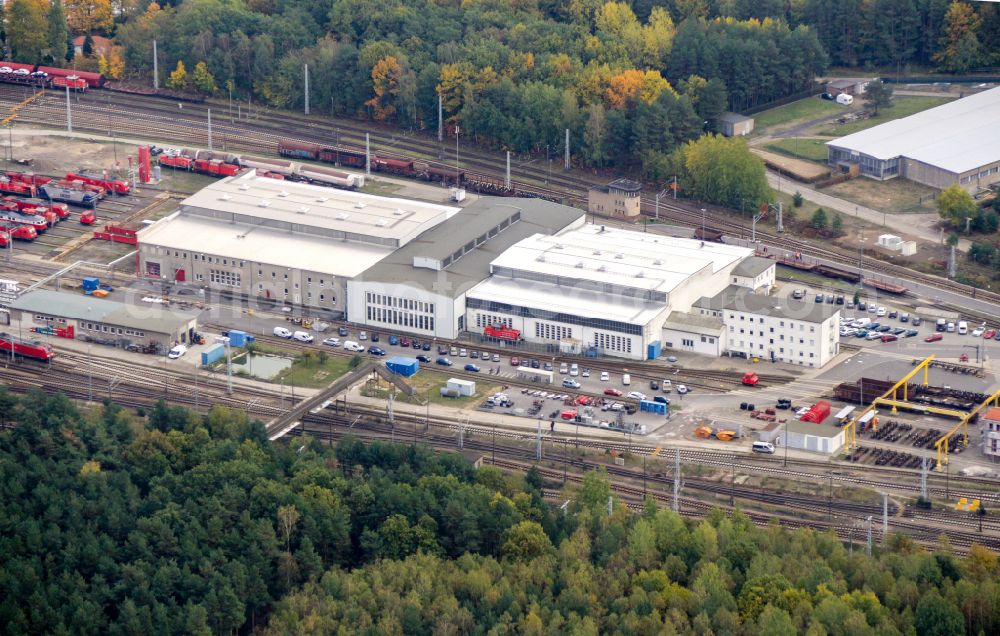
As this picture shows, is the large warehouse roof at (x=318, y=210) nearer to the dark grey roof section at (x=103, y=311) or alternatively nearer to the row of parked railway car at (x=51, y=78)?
the dark grey roof section at (x=103, y=311)

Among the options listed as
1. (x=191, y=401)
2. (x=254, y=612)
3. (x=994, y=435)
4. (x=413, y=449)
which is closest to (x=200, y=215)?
(x=191, y=401)

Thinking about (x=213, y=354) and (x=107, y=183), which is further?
(x=107, y=183)

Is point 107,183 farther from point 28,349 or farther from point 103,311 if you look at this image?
point 28,349

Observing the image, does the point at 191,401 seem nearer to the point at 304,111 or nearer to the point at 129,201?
the point at 129,201

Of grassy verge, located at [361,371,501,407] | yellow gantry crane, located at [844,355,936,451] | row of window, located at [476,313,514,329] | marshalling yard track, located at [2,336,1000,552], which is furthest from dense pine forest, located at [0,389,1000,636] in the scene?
row of window, located at [476,313,514,329]

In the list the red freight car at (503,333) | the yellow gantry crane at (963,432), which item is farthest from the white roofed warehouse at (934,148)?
the red freight car at (503,333)

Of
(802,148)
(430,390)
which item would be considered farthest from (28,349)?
(802,148)

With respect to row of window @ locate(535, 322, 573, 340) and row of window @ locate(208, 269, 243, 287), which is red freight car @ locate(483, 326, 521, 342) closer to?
row of window @ locate(535, 322, 573, 340)
